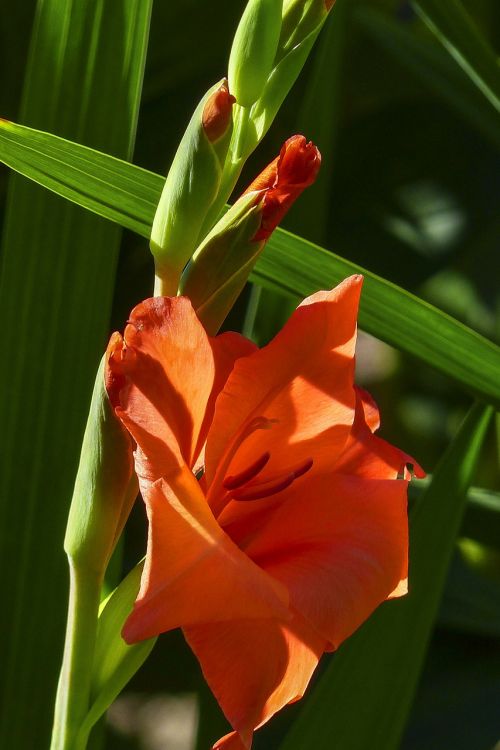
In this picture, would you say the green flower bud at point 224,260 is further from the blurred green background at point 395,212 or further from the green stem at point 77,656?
the blurred green background at point 395,212

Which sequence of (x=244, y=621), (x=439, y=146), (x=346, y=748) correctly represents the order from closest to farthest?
(x=244, y=621) < (x=346, y=748) < (x=439, y=146)

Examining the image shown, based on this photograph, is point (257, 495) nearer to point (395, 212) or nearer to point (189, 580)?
point (189, 580)

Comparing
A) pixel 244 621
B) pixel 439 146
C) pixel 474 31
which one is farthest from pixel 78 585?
pixel 439 146

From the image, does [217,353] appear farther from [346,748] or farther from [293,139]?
[346,748]

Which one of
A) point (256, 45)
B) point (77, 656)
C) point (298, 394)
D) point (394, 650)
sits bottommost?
point (394, 650)

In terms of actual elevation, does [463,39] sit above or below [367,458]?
above

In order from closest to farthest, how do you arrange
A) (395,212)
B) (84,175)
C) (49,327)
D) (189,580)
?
1. (189,580)
2. (84,175)
3. (49,327)
4. (395,212)

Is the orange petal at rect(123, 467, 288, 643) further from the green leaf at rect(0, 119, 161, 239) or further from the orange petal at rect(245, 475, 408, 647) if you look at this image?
the green leaf at rect(0, 119, 161, 239)

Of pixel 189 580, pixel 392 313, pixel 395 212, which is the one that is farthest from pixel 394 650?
pixel 395 212
